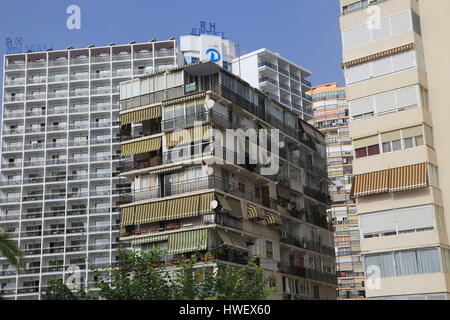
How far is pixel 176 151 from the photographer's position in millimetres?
50719

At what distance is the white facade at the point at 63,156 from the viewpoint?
9650 centimetres

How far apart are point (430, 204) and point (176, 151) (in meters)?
21.3

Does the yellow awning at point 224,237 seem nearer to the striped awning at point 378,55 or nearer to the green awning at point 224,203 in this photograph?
the green awning at point 224,203

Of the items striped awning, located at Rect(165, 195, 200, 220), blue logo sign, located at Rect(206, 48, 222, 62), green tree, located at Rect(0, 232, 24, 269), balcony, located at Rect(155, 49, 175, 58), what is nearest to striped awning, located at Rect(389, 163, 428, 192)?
striped awning, located at Rect(165, 195, 200, 220)

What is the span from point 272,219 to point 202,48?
7404cm

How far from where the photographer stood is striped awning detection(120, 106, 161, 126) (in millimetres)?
52562

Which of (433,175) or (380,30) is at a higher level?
(380,30)

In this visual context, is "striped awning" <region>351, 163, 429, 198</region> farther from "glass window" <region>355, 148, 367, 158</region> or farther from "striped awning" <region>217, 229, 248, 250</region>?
"striped awning" <region>217, 229, 248, 250</region>

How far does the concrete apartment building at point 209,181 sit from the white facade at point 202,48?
63.6m

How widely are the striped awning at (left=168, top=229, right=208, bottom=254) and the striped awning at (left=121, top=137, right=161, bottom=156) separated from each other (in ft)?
22.6

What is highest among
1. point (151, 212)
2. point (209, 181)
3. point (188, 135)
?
point (188, 135)

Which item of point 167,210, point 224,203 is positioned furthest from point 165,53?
point 224,203

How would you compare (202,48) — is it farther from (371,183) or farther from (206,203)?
(371,183)

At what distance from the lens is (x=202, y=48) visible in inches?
4857
